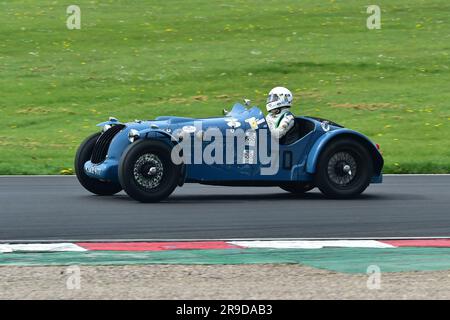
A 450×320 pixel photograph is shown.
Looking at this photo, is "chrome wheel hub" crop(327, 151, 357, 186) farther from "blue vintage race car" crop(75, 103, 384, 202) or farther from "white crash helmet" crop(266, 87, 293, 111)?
"white crash helmet" crop(266, 87, 293, 111)

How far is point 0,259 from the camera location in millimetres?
10148

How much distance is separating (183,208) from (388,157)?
33.3ft

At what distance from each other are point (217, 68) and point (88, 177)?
19.6m

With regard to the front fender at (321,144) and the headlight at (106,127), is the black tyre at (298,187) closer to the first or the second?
the front fender at (321,144)

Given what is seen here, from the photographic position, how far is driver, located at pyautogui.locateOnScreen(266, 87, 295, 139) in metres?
15.2

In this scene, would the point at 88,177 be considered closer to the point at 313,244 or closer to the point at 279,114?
the point at 279,114

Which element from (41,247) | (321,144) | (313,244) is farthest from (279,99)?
(41,247)

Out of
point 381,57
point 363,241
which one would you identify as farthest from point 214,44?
point 363,241

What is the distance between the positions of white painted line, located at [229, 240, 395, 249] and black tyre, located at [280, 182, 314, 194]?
13.9ft

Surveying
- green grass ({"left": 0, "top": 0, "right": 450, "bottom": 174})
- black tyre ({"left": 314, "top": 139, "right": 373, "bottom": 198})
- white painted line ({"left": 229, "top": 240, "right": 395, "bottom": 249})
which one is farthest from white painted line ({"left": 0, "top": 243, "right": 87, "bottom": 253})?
green grass ({"left": 0, "top": 0, "right": 450, "bottom": 174})

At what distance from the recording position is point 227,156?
49.2 feet

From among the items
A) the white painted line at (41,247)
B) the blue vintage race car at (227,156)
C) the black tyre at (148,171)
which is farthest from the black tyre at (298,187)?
the white painted line at (41,247)

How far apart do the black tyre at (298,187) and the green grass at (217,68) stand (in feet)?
17.0
